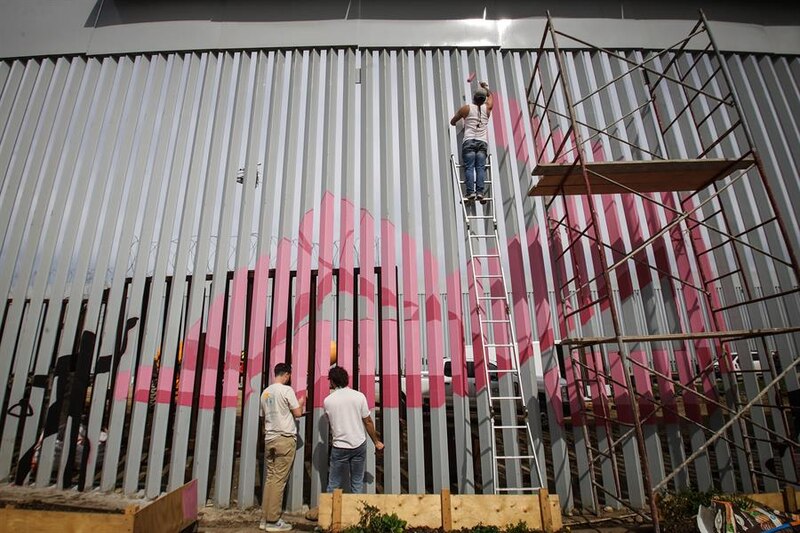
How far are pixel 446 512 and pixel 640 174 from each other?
5.45m

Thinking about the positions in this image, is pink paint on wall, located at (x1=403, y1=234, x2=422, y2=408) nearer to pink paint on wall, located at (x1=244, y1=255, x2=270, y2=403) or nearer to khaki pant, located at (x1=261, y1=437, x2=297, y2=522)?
khaki pant, located at (x1=261, y1=437, x2=297, y2=522)

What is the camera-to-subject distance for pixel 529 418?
6273mm

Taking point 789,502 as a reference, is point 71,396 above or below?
above

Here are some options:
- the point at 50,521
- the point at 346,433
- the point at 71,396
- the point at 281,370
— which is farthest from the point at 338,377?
the point at 71,396

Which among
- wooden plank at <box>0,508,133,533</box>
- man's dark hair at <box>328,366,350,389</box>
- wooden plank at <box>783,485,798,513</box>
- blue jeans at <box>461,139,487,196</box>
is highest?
blue jeans at <box>461,139,487,196</box>

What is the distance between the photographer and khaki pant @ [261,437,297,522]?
5352mm

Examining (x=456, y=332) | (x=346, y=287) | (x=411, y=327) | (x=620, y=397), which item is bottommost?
(x=620, y=397)

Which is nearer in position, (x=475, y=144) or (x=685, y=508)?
(x=685, y=508)

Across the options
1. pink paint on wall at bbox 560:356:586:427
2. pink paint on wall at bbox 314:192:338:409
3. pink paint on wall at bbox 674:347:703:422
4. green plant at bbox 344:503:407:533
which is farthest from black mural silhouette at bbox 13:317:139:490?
pink paint on wall at bbox 674:347:703:422

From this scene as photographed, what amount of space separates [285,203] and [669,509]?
720 centimetres

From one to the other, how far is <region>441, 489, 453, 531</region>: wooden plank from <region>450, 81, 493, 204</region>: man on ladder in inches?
184

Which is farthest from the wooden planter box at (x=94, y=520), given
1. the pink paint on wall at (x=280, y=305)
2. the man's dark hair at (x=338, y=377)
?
the pink paint on wall at (x=280, y=305)

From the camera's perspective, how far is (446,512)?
14.7 ft

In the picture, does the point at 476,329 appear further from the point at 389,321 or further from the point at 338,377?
the point at 338,377
